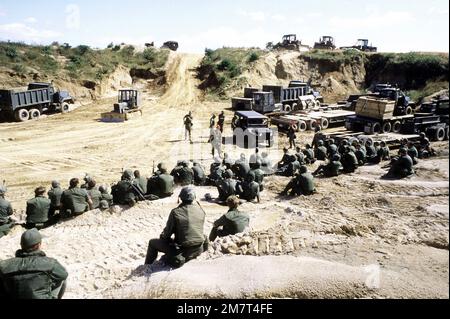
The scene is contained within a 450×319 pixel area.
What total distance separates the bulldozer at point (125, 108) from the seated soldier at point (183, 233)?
2339 centimetres

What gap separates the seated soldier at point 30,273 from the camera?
5.54m

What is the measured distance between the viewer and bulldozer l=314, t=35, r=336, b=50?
51513 mm

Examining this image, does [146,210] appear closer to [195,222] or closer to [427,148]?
[195,222]

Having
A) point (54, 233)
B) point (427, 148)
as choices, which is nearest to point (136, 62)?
point (427, 148)

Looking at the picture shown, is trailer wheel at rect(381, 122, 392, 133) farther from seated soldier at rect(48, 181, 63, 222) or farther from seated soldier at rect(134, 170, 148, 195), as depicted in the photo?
seated soldier at rect(48, 181, 63, 222)

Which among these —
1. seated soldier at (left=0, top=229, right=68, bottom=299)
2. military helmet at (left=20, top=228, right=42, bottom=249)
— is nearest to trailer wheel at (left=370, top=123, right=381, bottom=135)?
seated soldier at (left=0, top=229, right=68, bottom=299)

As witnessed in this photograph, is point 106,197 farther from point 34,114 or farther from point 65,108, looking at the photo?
point 65,108

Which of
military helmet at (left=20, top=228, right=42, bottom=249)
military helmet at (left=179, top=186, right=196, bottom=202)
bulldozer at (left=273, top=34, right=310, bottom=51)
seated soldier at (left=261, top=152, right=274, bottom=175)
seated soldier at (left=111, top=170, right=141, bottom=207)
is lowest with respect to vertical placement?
seated soldier at (left=261, top=152, right=274, bottom=175)

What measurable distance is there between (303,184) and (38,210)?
25.8ft

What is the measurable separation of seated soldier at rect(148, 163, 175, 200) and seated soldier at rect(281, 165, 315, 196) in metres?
4.04

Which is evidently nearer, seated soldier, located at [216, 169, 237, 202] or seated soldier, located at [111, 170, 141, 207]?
seated soldier, located at [111, 170, 141, 207]

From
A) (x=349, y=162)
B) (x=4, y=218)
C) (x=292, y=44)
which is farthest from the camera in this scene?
(x=292, y=44)

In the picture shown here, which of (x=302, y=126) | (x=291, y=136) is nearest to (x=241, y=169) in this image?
(x=291, y=136)

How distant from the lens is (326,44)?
51750 mm
